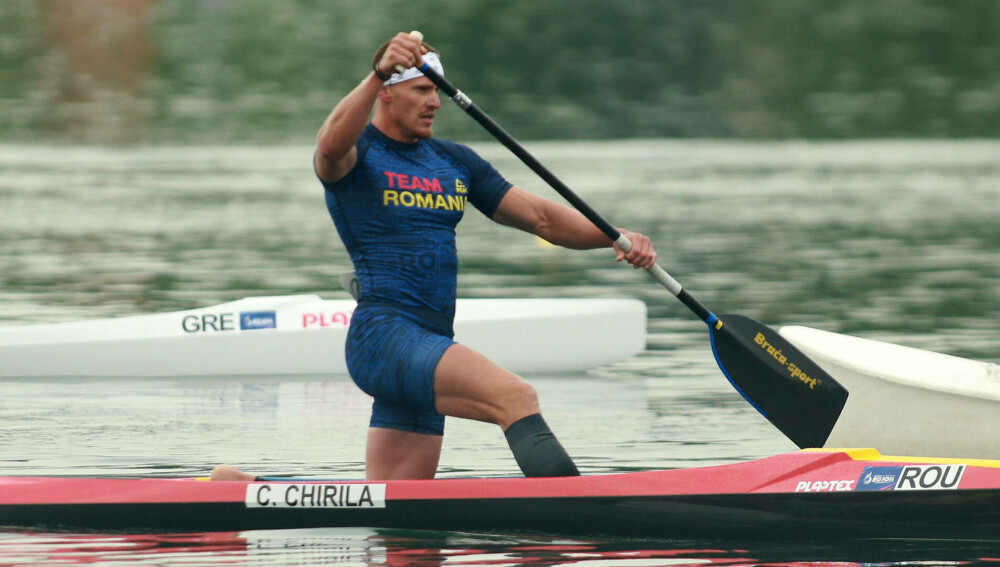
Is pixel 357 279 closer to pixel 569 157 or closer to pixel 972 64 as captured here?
pixel 569 157

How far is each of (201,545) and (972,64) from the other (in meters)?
91.3

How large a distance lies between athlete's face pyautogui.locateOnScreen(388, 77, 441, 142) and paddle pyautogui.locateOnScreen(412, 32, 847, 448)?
410 mm

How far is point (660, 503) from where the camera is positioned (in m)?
7.00

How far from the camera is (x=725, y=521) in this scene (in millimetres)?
6973

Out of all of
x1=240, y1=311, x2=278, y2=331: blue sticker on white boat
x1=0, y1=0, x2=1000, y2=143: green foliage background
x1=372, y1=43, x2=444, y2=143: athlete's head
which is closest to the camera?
x1=372, y1=43, x2=444, y2=143: athlete's head

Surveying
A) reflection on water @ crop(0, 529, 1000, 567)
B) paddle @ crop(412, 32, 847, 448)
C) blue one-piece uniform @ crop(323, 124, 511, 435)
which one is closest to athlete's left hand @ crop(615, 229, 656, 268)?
paddle @ crop(412, 32, 847, 448)

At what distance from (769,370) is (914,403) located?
2.33ft

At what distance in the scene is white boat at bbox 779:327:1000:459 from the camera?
700cm

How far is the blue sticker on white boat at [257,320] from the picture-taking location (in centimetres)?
1425

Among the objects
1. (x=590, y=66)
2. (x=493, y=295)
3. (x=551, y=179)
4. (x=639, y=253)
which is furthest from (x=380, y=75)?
(x=590, y=66)

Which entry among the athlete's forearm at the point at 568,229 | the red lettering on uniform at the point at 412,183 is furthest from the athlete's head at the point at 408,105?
the athlete's forearm at the point at 568,229

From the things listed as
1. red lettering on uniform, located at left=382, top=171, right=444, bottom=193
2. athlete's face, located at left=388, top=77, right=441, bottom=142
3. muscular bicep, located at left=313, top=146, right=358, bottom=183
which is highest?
athlete's face, located at left=388, top=77, right=441, bottom=142

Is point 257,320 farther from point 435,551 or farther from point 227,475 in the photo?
point 435,551

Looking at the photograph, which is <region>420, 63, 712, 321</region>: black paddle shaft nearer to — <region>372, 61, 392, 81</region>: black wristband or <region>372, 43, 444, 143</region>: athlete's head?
<region>372, 43, 444, 143</region>: athlete's head
